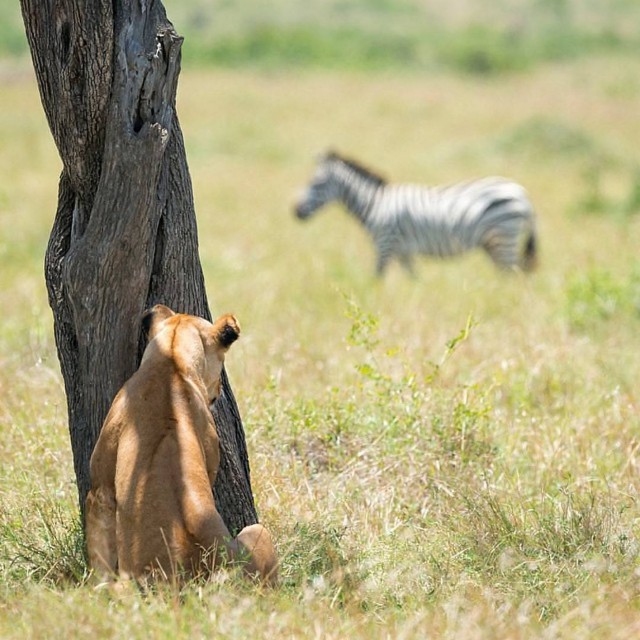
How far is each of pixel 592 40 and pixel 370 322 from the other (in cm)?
4534

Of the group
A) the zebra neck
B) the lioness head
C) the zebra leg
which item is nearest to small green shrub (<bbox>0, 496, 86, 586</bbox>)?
the lioness head

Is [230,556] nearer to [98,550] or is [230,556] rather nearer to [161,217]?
[98,550]

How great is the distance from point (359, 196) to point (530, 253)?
7.79ft

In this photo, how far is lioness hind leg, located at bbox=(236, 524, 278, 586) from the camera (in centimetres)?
384

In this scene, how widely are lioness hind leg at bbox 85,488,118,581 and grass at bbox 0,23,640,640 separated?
5.9 inches

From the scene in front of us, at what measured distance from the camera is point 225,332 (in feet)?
13.5

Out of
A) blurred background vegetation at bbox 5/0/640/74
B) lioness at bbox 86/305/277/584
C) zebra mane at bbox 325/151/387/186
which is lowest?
lioness at bbox 86/305/277/584

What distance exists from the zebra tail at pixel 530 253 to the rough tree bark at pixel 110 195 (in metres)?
8.20

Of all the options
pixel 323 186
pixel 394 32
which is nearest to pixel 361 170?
pixel 323 186

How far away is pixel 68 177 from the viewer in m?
4.34

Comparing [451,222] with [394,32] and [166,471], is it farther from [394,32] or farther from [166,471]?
[394,32]

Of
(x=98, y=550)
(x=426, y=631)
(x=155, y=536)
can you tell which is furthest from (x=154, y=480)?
(x=426, y=631)

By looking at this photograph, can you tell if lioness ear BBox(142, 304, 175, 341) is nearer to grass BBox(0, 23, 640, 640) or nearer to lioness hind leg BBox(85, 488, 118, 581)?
lioness hind leg BBox(85, 488, 118, 581)

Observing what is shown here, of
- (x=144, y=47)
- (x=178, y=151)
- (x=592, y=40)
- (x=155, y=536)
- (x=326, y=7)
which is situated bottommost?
(x=155, y=536)
